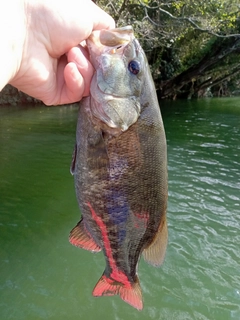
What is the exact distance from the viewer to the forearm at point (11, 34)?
1.74 metres

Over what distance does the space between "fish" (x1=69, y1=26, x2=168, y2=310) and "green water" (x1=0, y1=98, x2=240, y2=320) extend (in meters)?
2.91

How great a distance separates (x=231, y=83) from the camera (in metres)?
47.5

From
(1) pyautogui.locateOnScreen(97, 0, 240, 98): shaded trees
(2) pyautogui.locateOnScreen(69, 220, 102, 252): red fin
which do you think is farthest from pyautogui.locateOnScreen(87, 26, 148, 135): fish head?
(1) pyautogui.locateOnScreen(97, 0, 240, 98): shaded trees

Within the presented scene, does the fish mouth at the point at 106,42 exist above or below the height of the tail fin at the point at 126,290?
above

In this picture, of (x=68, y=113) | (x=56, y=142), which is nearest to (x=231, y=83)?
(x=68, y=113)

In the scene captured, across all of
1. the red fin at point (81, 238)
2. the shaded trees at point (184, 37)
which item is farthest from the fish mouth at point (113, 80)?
the shaded trees at point (184, 37)

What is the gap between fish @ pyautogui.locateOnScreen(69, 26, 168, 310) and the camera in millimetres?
2031

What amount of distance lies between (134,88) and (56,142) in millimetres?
11426

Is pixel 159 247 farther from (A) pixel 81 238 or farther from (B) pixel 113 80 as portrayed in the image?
(B) pixel 113 80

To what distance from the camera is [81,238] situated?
95.4 inches

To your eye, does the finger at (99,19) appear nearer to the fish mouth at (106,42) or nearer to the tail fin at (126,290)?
the fish mouth at (106,42)

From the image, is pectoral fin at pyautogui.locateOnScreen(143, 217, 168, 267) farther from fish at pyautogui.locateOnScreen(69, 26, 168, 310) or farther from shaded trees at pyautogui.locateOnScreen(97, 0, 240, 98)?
shaded trees at pyautogui.locateOnScreen(97, 0, 240, 98)

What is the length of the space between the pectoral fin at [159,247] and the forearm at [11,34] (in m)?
1.41

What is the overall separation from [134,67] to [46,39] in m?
0.55
